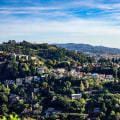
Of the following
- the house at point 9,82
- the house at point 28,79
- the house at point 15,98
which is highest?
the house at point 28,79

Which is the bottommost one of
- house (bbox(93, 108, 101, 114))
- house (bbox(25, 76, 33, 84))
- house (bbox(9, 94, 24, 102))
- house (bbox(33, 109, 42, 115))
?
house (bbox(33, 109, 42, 115))

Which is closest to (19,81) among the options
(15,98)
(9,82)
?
(9,82)

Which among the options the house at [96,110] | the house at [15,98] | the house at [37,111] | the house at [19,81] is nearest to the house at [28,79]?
the house at [19,81]

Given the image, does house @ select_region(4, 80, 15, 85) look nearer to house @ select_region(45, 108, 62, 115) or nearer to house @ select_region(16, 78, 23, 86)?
house @ select_region(16, 78, 23, 86)

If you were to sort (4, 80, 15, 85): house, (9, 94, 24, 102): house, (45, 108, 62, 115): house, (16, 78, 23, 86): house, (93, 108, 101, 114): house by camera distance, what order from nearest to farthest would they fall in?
(93, 108, 101, 114): house, (45, 108, 62, 115): house, (9, 94, 24, 102): house, (16, 78, 23, 86): house, (4, 80, 15, 85): house

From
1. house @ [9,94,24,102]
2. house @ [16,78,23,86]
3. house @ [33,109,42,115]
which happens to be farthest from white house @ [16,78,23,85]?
house @ [33,109,42,115]

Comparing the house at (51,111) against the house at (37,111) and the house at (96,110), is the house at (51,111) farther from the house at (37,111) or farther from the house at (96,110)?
the house at (96,110)

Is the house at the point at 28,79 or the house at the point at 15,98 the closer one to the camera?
the house at the point at 15,98

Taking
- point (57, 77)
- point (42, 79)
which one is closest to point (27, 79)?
point (42, 79)

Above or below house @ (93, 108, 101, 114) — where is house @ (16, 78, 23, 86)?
above

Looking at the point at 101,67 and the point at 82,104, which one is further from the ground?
the point at 101,67

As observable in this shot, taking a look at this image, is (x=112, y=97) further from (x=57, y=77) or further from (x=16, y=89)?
(x=16, y=89)
